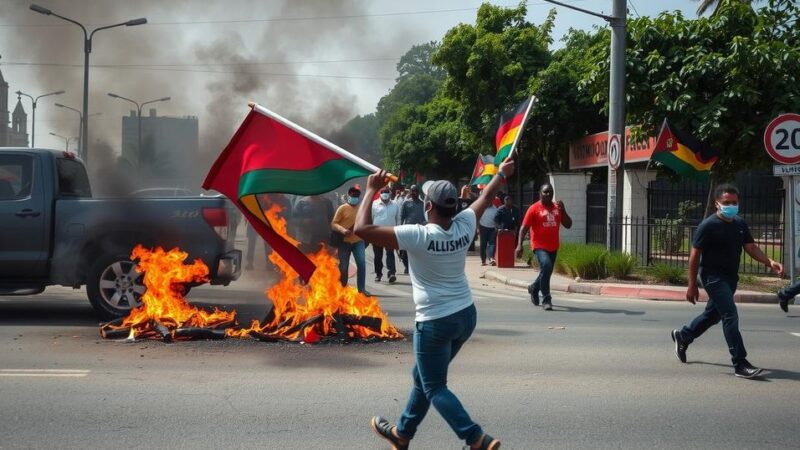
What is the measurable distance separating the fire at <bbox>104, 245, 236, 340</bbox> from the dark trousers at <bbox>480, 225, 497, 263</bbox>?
11077mm

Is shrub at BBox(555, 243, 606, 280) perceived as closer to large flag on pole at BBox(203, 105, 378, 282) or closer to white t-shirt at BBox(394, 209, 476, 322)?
large flag on pole at BBox(203, 105, 378, 282)

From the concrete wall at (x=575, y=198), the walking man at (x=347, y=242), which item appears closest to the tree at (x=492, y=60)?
the concrete wall at (x=575, y=198)

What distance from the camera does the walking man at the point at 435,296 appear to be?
4.65m

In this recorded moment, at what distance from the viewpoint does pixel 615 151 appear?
52.7 ft

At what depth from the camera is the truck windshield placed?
1016 cm

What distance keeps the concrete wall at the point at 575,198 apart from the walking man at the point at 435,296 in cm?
1919

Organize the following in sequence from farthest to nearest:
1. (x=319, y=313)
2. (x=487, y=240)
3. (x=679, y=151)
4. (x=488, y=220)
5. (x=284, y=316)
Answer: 1. (x=487, y=240)
2. (x=488, y=220)
3. (x=679, y=151)
4. (x=284, y=316)
5. (x=319, y=313)

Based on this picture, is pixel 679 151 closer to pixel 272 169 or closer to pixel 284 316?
pixel 284 316

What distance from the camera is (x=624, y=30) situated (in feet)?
53.4

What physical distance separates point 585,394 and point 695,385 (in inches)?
40.0

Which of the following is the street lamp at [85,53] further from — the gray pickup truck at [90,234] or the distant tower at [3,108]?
the distant tower at [3,108]

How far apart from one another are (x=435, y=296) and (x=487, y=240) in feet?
51.7

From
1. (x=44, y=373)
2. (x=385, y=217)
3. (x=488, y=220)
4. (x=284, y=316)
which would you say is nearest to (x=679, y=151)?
(x=488, y=220)

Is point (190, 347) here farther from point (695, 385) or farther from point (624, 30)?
point (624, 30)
